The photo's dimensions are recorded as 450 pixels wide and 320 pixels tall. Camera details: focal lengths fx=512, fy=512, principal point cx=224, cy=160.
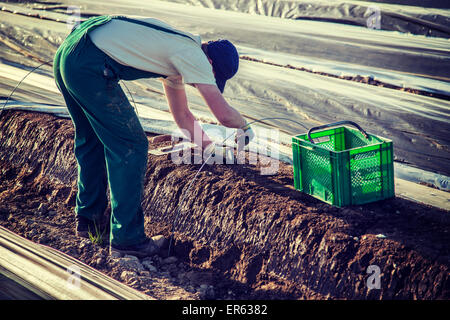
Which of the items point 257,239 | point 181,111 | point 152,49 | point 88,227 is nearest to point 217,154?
point 181,111

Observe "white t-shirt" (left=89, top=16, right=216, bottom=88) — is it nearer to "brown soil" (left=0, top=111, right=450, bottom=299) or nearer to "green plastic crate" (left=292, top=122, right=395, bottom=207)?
"green plastic crate" (left=292, top=122, right=395, bottom=207)

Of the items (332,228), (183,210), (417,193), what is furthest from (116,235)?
(417,193)

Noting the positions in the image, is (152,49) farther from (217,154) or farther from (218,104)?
(217,154)

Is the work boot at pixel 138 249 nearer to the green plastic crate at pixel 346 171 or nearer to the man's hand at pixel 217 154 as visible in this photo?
the man's hand at pixel 217 154

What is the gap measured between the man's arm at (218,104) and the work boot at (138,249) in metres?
0.93

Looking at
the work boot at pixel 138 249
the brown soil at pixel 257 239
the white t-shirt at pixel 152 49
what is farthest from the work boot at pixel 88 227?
the white t-shirt at pixel 152 49

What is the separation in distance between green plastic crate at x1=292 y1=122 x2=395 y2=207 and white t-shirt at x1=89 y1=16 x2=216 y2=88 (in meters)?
0.76

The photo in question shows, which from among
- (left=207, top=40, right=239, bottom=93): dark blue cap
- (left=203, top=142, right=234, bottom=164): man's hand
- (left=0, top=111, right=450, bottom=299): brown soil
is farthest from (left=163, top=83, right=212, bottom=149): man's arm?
(left=207, top=40, right=239, bottom=93): dark blue cap

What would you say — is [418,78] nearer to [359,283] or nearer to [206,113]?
[206,113]

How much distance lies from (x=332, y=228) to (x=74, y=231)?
1764 millimetres

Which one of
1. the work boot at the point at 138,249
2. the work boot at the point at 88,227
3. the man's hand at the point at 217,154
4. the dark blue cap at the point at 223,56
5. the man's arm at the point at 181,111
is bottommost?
the work boot at the point at 138,249

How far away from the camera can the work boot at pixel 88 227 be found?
334cm

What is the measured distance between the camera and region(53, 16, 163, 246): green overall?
2.73 m

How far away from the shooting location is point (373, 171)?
2928 millimetres
